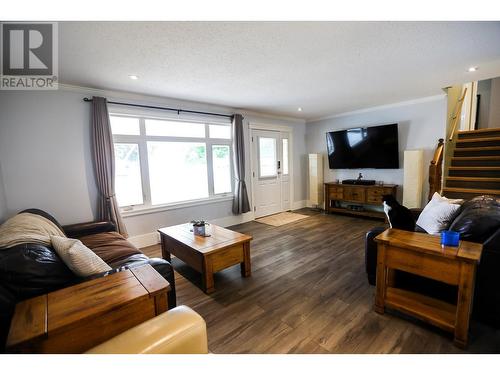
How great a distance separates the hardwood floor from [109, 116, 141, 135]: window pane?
5.96 feet

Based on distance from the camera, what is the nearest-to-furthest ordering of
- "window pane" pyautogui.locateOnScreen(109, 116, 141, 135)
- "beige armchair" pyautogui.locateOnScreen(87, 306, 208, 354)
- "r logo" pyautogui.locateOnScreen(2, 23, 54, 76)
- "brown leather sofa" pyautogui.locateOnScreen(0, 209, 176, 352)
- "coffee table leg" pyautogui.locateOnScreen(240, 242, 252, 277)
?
"beige armchair" pyautogui.locateOnScreen(87, 306, 208, 354) < "brown leather sofa" pyautogui.locateOnScreen(0, 209, 176, 352) < "r logo" pyautogui.locateOnScreen(2, 23, 54, 76) < "coffee table leg" pyautogui.locateOnScreen(240, 242, 252, 277) < "window pane" pyautogui.locateOnScreen(109, 116, 141, 135)

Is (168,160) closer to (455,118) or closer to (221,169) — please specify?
(221,169)

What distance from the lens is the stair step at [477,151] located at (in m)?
3.73

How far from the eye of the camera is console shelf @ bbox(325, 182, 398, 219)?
4.41m

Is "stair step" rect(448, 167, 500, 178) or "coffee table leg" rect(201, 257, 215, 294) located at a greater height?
"stair step" rect(448, 167, 500, 178)

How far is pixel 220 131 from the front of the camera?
432 cm

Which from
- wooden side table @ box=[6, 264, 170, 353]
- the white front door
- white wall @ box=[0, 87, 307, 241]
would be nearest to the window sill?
white wall @ box=[0, 87, 307, 241]

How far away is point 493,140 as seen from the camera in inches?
151

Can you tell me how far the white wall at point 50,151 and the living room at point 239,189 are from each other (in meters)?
0.02

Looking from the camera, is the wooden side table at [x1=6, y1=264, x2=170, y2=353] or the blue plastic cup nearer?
the wooden side table at [x1=6, y1=264, x2=170, y2=353]

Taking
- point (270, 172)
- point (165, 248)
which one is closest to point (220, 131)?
point (270, 172)

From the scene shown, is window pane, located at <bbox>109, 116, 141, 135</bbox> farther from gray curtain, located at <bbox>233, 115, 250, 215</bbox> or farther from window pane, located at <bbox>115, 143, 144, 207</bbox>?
gray curtain, located at <bbox>233, 115, 250, 215</bbox>

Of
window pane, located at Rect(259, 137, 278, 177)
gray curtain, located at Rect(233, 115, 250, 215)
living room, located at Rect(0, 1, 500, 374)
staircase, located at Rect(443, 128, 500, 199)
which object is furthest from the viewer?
window pane, located at Rect(259, 137, 278, 177)
